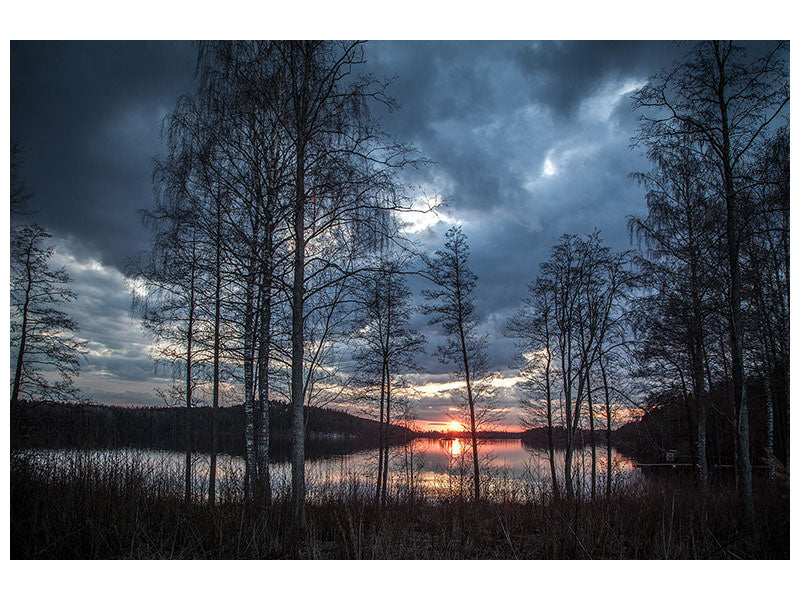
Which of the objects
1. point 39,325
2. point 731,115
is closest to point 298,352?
point 39,325

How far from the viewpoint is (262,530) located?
139 inches

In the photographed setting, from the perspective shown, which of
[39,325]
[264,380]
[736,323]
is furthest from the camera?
[264,380]

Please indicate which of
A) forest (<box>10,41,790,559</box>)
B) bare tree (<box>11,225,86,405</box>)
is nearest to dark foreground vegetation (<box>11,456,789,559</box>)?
forest (<box>10,41,790,559</box>)

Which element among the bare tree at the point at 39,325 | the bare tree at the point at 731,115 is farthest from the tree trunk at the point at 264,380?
the bare tree at the point at 731,115

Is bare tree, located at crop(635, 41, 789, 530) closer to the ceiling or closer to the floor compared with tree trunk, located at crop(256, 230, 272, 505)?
closer to the ceiling

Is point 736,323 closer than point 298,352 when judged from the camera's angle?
No

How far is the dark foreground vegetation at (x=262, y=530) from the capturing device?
11.3ft

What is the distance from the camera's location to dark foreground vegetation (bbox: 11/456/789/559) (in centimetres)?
344

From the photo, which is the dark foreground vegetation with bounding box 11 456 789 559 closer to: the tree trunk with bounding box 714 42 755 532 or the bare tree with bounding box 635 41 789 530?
the tree trunk with bounding box 714 42 755 532

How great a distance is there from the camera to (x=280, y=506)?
396 centimetres

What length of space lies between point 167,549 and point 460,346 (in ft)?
31.4

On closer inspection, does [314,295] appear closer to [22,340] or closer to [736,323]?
[22,340]

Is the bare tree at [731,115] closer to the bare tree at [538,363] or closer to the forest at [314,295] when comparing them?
the forest at [314,295]
